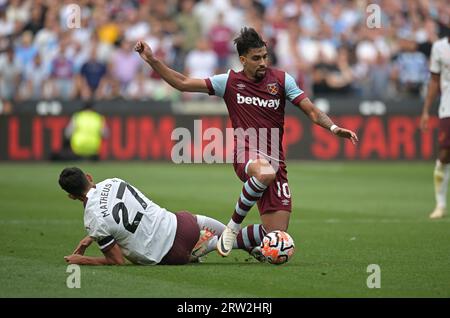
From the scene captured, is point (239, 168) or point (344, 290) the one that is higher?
point (239, 168)

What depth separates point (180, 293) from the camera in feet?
27.8

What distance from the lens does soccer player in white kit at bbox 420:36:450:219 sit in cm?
1471

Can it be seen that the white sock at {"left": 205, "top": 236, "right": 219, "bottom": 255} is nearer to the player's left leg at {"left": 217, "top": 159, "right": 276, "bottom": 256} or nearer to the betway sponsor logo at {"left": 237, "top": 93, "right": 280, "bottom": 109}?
the player's left leg at {"left": 217, "top": 159, "right": 276, "bottom": 256}

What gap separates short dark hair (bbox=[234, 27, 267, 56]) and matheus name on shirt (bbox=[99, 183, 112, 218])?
6.11ft

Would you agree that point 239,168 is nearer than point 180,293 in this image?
No

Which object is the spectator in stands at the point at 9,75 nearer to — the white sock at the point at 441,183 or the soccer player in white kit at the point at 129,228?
the white sock at the point at 441,183

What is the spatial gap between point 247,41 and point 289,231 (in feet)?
12.3

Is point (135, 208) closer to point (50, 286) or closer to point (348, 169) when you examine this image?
point (50, 286)

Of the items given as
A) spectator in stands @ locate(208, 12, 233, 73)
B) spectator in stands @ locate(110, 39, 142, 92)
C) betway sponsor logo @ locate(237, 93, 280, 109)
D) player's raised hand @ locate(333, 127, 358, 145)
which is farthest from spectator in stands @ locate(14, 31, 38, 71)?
player's raised hand @ locate(333, 127, 358, 145)

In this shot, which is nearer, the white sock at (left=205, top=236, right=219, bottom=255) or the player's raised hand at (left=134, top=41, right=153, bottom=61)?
the player's raised hand at (left=134, top=41, right=153, bottom=61)

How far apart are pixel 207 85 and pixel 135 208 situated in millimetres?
1522

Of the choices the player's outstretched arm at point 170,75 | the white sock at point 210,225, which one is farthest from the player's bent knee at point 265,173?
the player's outstretched arm at point 170,75
